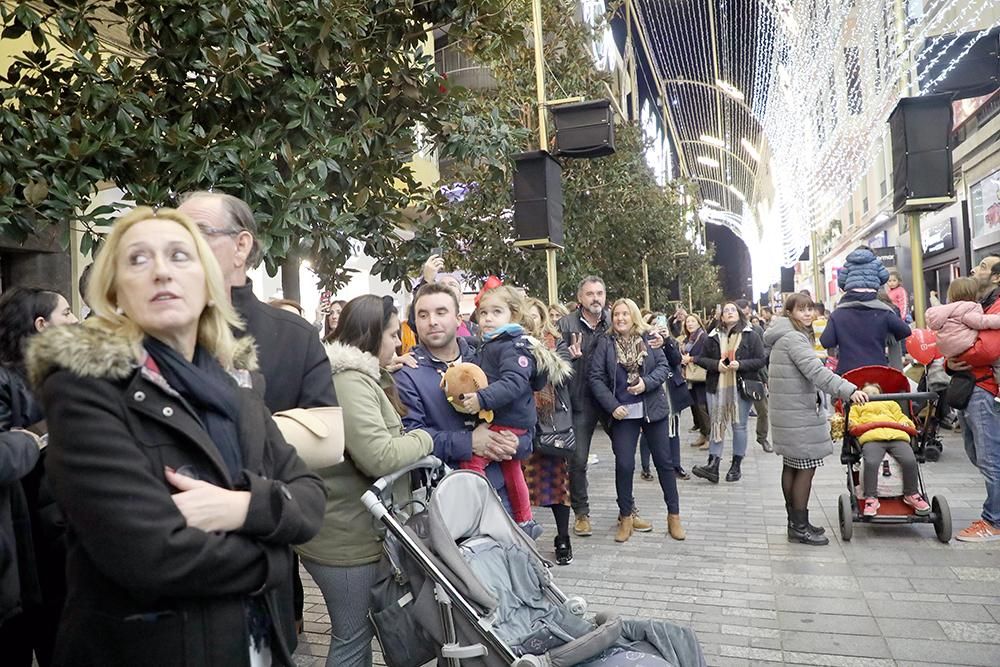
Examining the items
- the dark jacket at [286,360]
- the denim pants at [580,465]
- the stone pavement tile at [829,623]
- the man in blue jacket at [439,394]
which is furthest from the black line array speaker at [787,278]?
the dark jacket at [286,360]

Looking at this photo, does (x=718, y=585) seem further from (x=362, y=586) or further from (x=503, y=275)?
(x=503, y=275)

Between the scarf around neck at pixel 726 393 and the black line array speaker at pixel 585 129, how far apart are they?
2.72m

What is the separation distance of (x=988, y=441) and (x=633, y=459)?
259cm

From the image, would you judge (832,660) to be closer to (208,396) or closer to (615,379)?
(615,379)

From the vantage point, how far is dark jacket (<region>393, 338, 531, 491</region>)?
12.1 ft

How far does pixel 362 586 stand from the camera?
2807 millimetres

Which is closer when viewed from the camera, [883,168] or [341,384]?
[341,384]

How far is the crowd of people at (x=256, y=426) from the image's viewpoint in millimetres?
1489

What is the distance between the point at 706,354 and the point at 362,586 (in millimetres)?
7002

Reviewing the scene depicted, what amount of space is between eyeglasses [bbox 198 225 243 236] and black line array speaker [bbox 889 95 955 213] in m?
7.73

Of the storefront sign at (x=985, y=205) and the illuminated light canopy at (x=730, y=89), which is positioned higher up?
the illuminated light canopy at (x=730, y=89)

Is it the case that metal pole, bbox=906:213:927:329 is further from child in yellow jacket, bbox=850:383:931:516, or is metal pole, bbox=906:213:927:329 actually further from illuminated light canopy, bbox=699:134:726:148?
illuminated light canopy, bbox=699:134:726:148

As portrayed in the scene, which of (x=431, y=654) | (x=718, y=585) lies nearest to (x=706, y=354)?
(x=718, y=585)

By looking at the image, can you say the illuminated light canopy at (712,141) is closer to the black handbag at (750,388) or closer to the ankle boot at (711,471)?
the black handbag at (750,388)
